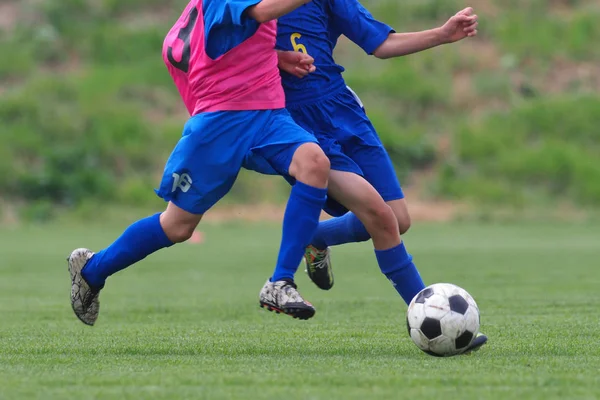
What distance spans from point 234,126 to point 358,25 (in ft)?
3.92

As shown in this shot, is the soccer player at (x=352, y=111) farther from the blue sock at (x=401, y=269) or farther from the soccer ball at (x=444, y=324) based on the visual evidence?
the soccer ball at (x=444, y=324)

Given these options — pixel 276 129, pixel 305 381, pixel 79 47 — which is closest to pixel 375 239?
pixel 276 129

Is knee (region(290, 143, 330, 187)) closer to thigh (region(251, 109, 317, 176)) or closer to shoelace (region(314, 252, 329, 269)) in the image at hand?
thigh (region(251, 109, 317, 176))

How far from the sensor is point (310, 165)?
5.50 meters

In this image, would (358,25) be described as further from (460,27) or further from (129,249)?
(129,249)

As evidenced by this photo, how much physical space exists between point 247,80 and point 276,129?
29cm

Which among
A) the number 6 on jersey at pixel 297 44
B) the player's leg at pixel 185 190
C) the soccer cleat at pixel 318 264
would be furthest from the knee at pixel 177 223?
the soccer cleat at pixel 318 264

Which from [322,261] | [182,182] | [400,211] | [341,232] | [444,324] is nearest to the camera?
[444,324]

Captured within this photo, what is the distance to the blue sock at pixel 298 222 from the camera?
5.53 meters

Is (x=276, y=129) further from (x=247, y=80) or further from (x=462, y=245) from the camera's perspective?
(x=462, y=245)

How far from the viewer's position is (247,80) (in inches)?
223

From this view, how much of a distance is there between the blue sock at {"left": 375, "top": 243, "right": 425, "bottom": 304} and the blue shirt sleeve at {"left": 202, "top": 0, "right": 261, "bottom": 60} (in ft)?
4.38

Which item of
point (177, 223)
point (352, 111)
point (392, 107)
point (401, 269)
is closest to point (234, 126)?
point (177, 223)

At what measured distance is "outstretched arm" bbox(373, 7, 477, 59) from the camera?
606 cm
